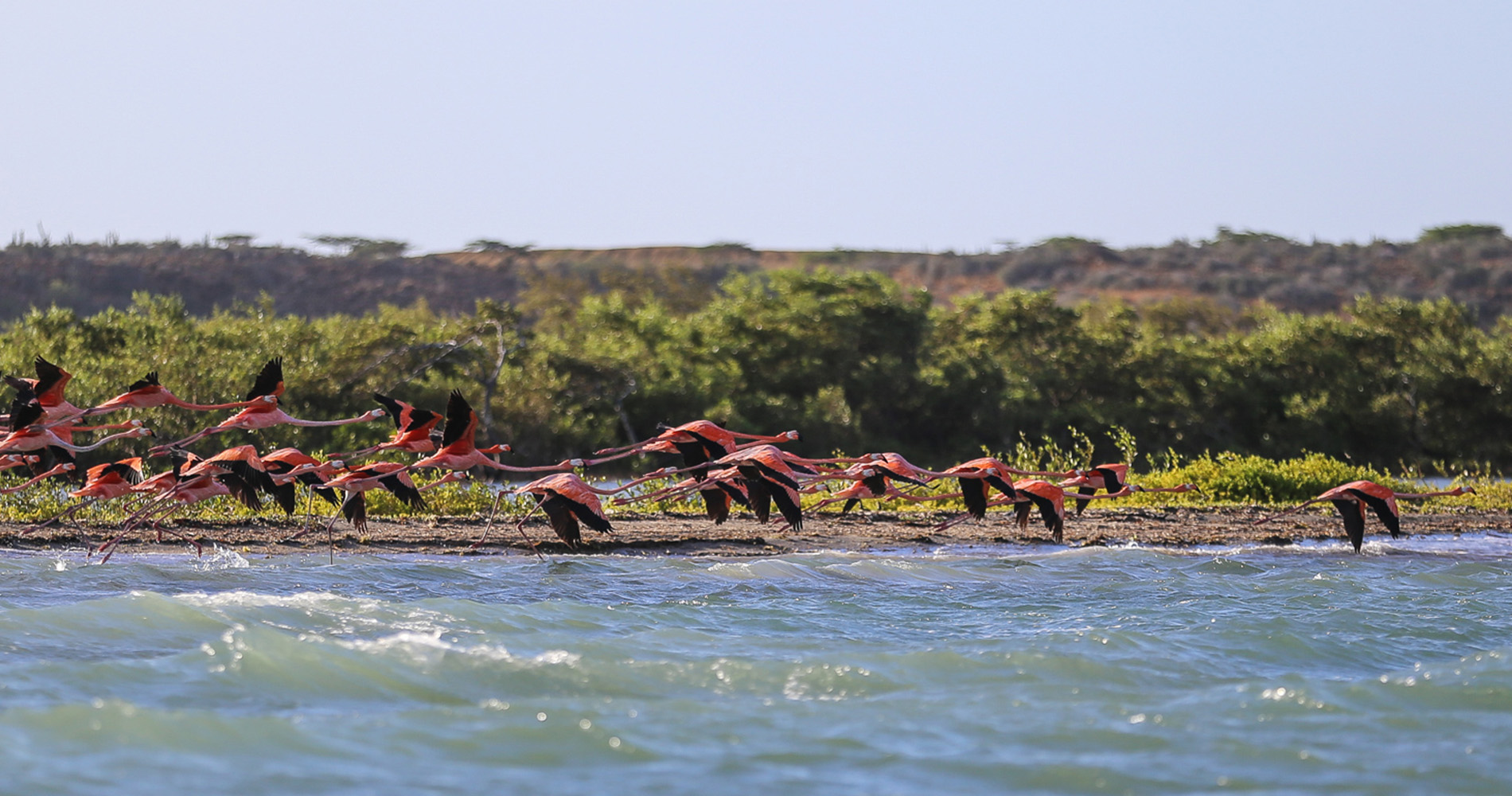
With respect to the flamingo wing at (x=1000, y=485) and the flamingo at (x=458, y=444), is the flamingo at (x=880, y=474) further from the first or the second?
the flamingo at (x=458, y=444)

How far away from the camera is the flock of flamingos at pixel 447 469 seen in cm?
623

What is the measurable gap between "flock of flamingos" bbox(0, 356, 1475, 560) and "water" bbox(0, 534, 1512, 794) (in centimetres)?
63

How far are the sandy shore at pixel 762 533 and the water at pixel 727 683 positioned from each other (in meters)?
1.15

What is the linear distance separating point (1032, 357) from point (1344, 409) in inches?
231

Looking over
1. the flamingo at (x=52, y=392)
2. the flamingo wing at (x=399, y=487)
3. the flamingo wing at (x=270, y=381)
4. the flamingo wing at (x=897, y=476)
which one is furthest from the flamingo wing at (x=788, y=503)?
the flamingo at (x=52, y=392)

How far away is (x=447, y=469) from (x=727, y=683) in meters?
1.61

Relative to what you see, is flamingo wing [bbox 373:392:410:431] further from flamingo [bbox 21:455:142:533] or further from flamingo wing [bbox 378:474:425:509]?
flamingo [bbox 21:455:142:533]

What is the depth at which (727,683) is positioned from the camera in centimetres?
596

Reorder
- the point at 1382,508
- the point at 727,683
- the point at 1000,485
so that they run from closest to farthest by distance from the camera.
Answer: the point at 727,683 < the point at 1000,485 < the point at 1382,508

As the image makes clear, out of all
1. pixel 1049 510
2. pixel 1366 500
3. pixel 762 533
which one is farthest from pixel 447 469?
pixel 762 533

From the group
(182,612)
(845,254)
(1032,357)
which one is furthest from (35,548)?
(845,254)

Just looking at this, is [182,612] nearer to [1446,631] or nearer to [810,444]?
[1446,631]

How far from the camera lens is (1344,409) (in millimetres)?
26594

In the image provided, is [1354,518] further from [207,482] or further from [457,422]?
[207,482]
